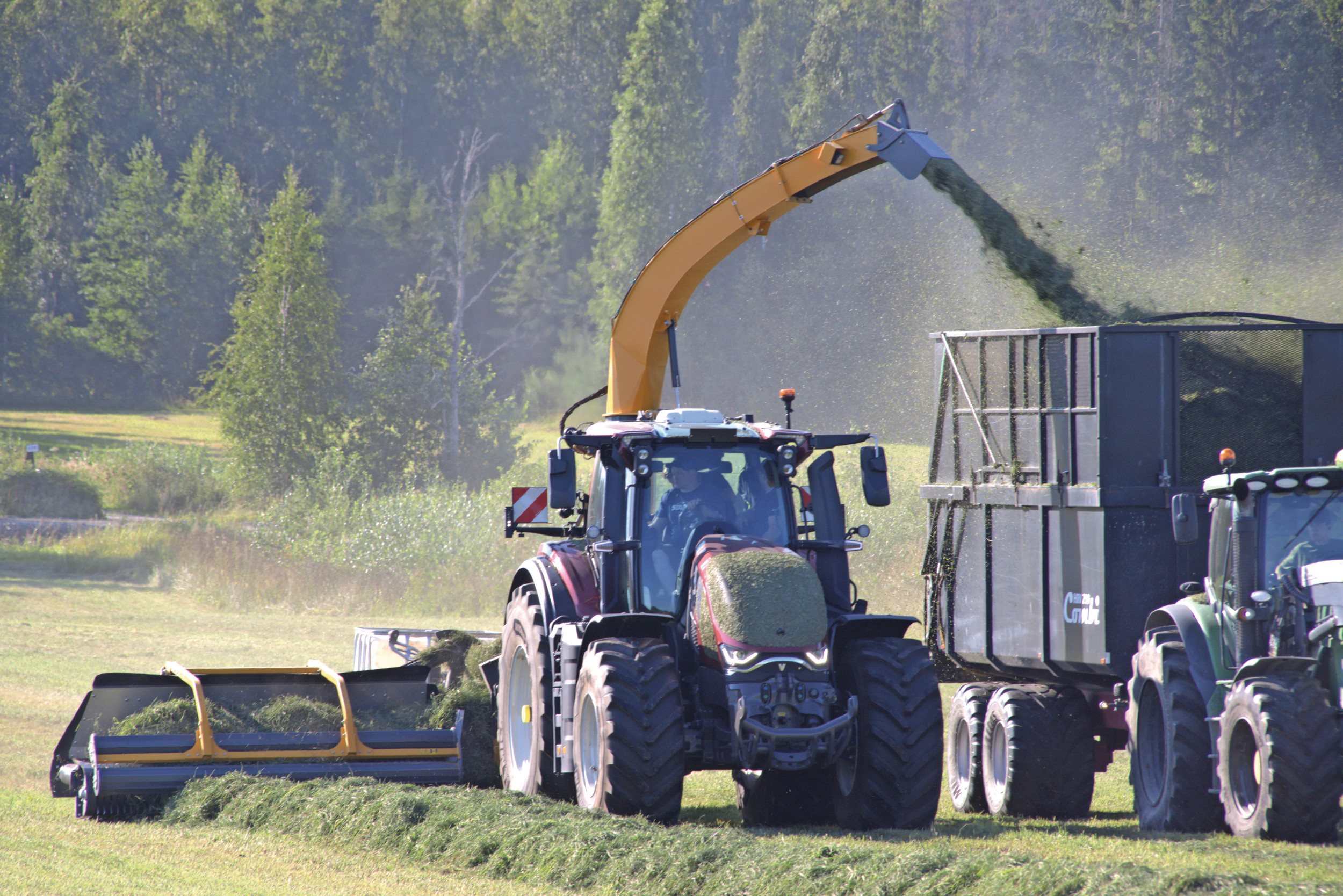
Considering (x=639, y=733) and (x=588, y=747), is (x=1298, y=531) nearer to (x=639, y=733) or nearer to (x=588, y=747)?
(x=639, y=733)

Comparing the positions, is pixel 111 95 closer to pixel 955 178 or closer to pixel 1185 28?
pixel 1185 28

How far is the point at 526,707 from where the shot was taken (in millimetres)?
9742

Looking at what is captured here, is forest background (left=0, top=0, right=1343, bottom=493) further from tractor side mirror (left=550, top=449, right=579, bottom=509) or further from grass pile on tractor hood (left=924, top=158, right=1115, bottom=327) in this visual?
tractor side mirror (left=550, top=449, right=579, bottom=509)

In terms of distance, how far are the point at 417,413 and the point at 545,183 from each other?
17.8 m

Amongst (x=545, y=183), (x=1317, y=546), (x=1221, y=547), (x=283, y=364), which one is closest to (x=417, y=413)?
(x=283, y=364)

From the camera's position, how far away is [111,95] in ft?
211

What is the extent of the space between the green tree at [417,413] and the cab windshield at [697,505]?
33.3 m

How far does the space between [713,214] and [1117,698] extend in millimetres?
4604

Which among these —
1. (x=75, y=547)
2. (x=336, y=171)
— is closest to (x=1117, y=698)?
(x=75, y=547)

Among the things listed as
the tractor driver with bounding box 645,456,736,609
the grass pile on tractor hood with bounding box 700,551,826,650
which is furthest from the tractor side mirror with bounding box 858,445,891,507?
the grass pile on tractor hood with bounding box 700,551,826,650

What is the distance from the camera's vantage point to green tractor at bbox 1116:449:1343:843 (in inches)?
276

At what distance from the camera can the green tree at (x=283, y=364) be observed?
40.4m

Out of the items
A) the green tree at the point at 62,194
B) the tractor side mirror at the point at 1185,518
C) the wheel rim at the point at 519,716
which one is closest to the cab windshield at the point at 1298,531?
the tractor side mirror at the point at 1185,518

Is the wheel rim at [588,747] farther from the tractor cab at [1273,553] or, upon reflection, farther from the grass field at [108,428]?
the grass field at [108,428]
